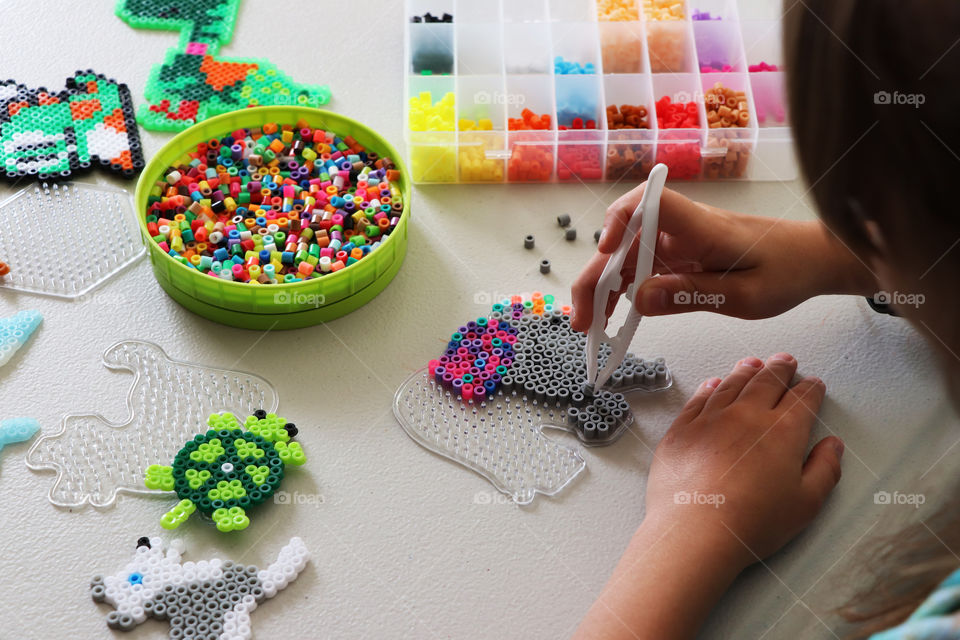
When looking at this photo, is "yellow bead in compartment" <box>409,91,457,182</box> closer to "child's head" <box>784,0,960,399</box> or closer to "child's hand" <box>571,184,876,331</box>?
"child's hand" <box>571,184,876,331</box>

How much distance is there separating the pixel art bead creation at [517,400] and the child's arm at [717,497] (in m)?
0.08

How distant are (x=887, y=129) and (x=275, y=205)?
32.5 inches

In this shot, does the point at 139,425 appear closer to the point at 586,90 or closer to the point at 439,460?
the point at 439,460

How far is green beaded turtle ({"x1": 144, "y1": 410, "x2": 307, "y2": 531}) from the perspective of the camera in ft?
2.86

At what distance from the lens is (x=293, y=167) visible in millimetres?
1176

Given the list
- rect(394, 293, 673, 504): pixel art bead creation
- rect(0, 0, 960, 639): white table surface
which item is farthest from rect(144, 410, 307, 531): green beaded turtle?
rect(394, 293, 673, 504): pixel art bead creation

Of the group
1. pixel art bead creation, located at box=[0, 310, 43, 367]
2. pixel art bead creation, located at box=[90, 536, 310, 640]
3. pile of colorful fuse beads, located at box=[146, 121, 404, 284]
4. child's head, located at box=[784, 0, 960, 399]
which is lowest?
pixel art bead creation, located at box=[90, 536, 310, 640]

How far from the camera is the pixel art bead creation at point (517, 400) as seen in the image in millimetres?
925

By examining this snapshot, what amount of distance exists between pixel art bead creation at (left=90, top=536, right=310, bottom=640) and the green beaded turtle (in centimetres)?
4

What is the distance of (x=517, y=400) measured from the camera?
3.23ft

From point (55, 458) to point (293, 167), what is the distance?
1.52 feet

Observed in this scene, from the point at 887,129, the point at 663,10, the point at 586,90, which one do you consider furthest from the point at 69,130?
the point at 887,129

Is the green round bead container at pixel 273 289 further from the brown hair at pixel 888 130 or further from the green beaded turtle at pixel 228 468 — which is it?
the brown hair at pixel 888 130

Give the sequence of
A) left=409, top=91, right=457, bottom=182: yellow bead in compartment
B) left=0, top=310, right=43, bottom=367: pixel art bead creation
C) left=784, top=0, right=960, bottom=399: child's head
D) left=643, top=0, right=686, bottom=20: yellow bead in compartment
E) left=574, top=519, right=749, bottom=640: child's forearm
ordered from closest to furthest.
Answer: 1. left=784, top=0, right=960, bottom=399: child's head
2. left=574, top=519, right=749, bottom=640: child's forearm
3. left=0, top=310, right=43, bottom=367: pixel art bead creation
4. left=409, top=91, right=457, bottom=182: yellow bead in compartment
5. left=643, top=0, right=686, bottom=20: yellow bead in compartment
